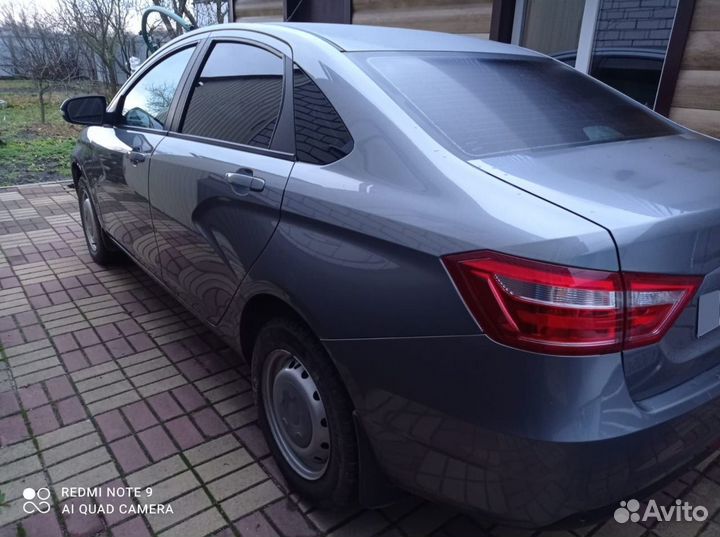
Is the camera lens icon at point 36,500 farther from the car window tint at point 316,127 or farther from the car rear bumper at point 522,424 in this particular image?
the car window tint at point 316,127

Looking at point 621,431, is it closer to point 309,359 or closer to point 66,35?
point 309,359

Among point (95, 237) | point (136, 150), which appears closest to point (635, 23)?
point (136, 150)

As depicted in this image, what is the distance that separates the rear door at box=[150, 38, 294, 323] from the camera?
2.02m

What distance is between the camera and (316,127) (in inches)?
73.9

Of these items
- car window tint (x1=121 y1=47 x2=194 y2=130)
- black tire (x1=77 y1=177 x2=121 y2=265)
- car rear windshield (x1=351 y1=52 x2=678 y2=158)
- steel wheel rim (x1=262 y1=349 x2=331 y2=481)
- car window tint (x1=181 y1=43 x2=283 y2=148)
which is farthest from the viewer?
black tire (x1=77 y1=177 x2=121 y2=265)

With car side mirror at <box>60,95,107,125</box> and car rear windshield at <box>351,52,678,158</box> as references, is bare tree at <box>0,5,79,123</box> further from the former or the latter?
car rear windshield at <box>351,52,678,158</box>

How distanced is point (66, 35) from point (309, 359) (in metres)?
12.0

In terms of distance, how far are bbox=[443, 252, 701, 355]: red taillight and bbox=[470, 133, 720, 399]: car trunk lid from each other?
5 cm

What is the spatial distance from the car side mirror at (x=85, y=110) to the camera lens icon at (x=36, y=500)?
233 cm

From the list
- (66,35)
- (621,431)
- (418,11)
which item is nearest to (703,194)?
(621,431)

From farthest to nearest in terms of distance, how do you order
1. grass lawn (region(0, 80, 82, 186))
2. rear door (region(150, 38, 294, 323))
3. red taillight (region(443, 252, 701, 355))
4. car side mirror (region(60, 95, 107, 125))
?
1. grass lawn (region(0, 80, 82, 186))
2. car side mirror (region(60, 95, 107, 125))
3. rear door (region(150, 38, 294, 323))
4. red taillight (region(443, 252, 701, 355))

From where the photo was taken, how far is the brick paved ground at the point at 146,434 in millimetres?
→ 2000

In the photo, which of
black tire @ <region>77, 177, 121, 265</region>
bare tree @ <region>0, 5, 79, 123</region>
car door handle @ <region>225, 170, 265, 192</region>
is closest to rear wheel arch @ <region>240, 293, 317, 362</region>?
car door handle @ <region>225, 170, 265, 192</region>

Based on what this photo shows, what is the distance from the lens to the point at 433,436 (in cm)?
149
